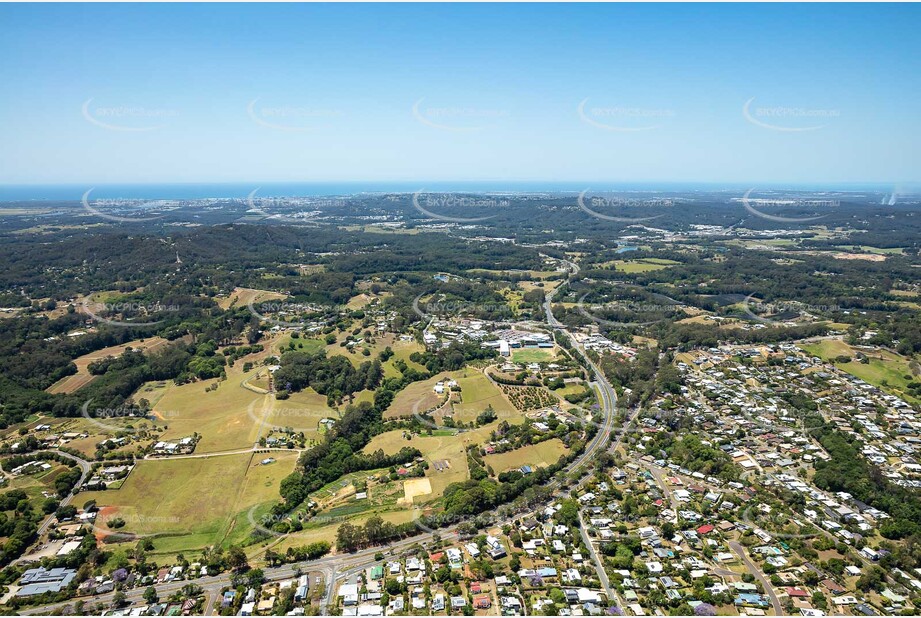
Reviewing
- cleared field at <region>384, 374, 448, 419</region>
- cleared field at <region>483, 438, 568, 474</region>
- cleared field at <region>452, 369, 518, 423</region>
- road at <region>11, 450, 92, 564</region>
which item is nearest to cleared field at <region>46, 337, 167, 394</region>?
road at <region>11, 450, 92, 564</region>

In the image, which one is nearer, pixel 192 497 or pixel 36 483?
pixel 192 497

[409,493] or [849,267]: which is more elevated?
[849,267]

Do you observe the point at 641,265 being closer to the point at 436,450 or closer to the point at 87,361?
the point at 436,450

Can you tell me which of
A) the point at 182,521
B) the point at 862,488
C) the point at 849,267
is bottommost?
the point at 182,521

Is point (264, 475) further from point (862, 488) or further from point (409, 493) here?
point (862, 488)

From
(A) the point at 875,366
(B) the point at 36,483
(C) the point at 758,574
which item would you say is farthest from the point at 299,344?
(A) the point at 875,366

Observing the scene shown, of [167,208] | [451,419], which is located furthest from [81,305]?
[167,208]
